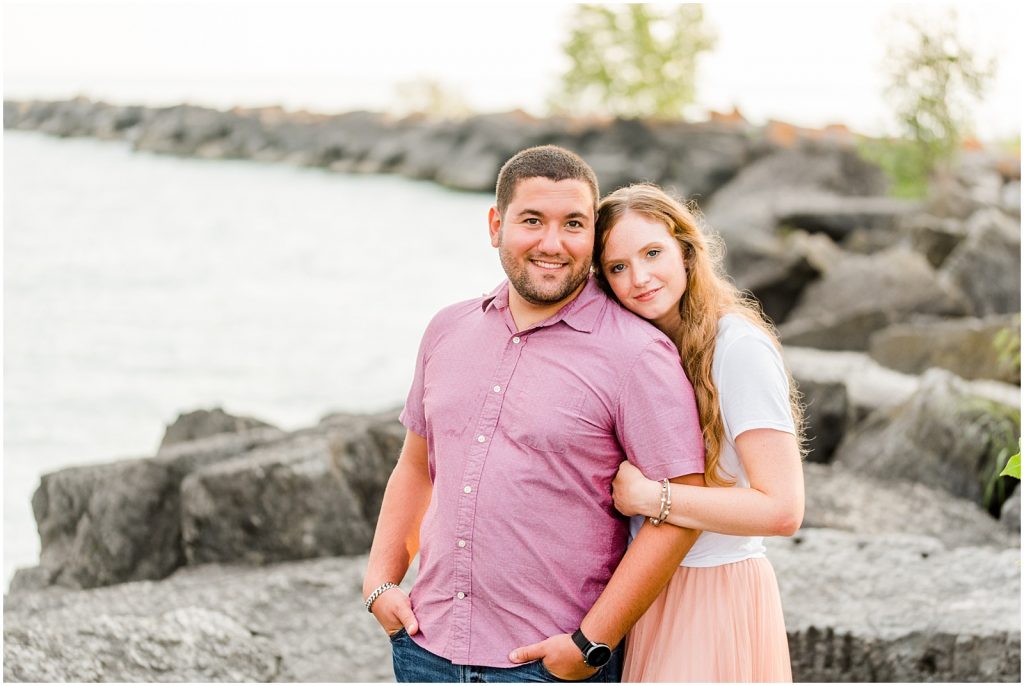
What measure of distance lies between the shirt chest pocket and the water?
4.91 metres

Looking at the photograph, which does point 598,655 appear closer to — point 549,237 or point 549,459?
point 549,459

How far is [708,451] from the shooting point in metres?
2.26

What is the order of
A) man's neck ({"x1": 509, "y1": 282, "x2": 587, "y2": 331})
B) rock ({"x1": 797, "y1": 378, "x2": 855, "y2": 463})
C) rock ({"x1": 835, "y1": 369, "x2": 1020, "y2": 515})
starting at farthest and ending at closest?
rock ({"x1": 797, "y1": 378, "x2": 855, "y2": 463}) → rock ({"x1": 835, "y1": 369, "x2": 1020, "y2": 515}) → man's neck ({"x1": 509, "y1": 282, "x2": 587, "y2": 331})

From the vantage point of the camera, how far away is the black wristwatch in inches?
88.2

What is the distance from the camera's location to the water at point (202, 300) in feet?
34.2

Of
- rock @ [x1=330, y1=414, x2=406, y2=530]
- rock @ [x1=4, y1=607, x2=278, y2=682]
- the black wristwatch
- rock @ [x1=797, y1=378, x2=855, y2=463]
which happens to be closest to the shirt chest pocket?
the black wristwatch

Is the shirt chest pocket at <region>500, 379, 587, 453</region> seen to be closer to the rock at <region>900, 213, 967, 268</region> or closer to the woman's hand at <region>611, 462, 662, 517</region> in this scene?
the woman's hand at <region>611, 462, 662, 517</region>

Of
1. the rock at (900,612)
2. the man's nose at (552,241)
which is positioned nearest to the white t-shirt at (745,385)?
the man's nose at (552,241)

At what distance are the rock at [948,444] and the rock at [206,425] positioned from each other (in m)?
3.16

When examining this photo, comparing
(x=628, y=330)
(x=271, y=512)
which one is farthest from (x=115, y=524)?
(x=628, y=330)

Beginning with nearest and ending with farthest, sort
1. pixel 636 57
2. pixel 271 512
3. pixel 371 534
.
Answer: pixel 271 512 → pixel 371 534 → pixel 636 57

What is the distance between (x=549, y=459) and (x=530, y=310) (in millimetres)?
315

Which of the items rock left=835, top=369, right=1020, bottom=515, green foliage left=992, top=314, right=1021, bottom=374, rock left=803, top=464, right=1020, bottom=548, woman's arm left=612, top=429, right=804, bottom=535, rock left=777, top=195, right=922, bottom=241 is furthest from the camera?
rock left=777, top=195, right=922, bottom=241

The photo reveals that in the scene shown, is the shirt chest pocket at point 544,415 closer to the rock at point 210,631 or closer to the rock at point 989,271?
the rock at point 210,631
